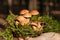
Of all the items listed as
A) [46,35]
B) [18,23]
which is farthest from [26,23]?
[46,35]

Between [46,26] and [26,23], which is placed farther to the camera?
[46,26]

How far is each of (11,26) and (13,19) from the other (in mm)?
120

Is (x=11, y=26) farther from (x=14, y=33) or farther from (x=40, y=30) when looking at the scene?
(x=40, y=30)

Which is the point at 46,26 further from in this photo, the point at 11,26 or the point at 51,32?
the point at 11,26

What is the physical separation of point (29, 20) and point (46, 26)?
249 millimetres

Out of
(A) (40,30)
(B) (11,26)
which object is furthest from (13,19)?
(A) (40,30)

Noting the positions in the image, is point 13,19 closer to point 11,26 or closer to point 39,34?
point 11,26

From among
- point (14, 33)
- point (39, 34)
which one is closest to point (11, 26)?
point (14, 33)

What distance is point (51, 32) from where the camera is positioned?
116 inches

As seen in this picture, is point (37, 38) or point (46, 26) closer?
point (37, 38)

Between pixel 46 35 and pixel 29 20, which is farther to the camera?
pixel 29 20

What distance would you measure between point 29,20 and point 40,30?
0.22 meters

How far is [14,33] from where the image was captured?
289 centimetres

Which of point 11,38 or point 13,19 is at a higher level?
point 13,19
